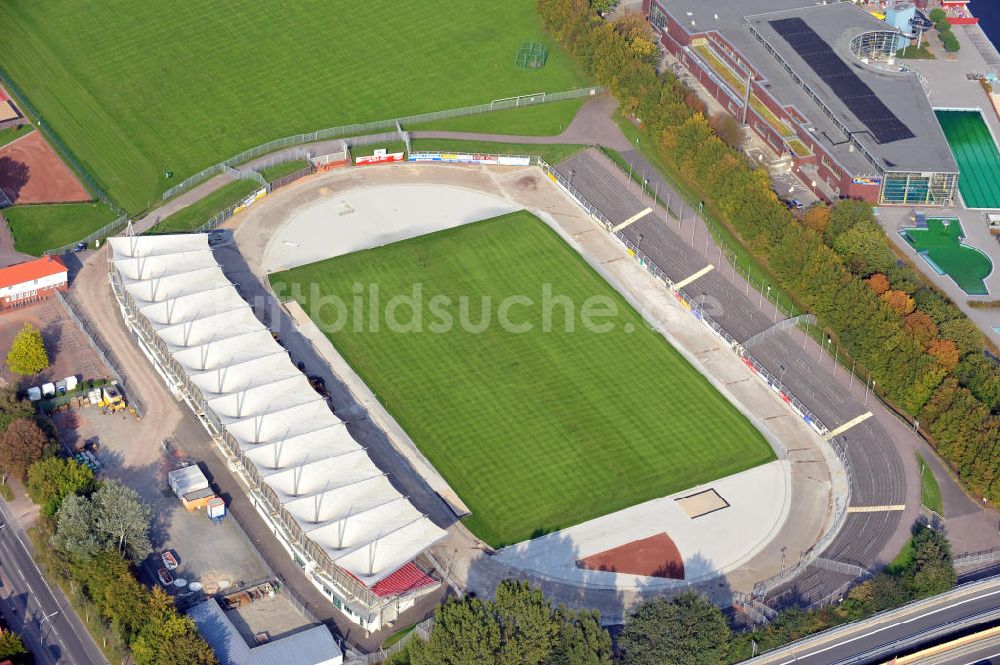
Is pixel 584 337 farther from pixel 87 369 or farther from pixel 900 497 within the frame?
pixel 87 369

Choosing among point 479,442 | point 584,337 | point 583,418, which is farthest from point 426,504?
point 584,337

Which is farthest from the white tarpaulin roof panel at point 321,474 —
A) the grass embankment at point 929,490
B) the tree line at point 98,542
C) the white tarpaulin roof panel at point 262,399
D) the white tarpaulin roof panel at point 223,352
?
the grass embankment at point 929,490

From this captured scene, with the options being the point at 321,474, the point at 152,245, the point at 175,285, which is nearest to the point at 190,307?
the point at 175,285

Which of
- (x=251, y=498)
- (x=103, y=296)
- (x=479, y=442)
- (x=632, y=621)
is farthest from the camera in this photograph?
(x=103, y=296)

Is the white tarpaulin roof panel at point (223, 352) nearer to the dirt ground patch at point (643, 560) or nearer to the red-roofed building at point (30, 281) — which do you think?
the red-roofed building at point (30, 281)

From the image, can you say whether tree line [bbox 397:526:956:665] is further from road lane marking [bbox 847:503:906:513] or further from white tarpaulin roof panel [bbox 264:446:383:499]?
white tarpaulin roof panel [bbox 264:446:383:499]

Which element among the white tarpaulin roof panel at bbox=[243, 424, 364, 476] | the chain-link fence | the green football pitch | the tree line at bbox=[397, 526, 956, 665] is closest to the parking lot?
the white tarpaulin roof panel at bbox=[243, 424, 364, 476]

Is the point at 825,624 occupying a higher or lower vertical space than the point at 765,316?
lower
